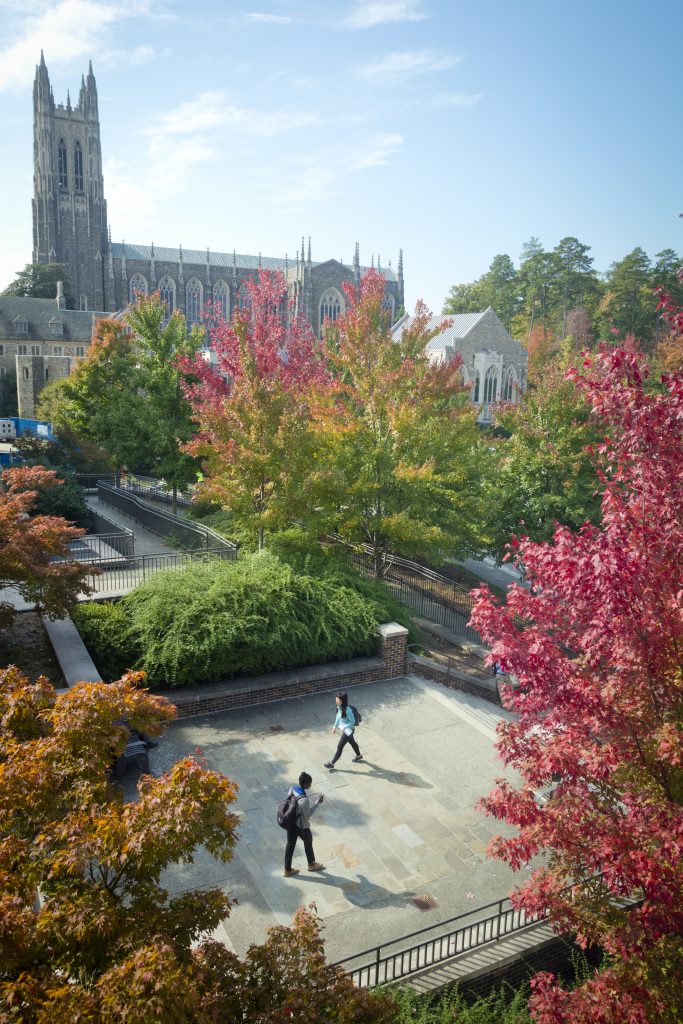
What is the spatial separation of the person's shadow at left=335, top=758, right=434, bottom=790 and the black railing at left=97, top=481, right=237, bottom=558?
282 inches

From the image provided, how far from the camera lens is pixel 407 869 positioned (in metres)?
8.83

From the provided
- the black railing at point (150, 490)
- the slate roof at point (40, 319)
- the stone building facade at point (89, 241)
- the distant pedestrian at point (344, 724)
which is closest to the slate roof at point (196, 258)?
the stone building facade at point (89, 241)

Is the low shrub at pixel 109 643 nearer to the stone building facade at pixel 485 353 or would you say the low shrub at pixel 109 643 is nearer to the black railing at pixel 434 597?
the black railing at pixel 434 597

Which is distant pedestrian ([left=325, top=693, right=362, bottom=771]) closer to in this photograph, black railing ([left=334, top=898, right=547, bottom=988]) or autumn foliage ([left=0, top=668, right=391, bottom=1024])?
black railing ([left=334, top=898, right=547, bottom=988])

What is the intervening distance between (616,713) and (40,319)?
67.5m

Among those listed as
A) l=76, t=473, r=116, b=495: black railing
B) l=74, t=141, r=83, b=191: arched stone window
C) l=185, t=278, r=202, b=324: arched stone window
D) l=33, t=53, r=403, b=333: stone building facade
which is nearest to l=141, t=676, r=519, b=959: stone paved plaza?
l=76, t=473, r=116, b=495: black railing

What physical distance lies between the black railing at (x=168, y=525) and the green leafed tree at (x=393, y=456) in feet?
11.2

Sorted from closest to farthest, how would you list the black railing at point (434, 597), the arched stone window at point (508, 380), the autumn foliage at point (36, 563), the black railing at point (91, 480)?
the autumn foliage at point (36, 563) → the black railing at point (434, 597) → the black railing at point (91, 480) → the arched stone window at point (508, 380)

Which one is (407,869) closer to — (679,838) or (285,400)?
(679,838)

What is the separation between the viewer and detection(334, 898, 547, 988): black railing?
23.4ft

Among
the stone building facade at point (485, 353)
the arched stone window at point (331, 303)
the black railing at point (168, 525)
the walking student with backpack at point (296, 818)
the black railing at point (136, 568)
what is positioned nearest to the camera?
the walking student with backpack at point (296, 818)

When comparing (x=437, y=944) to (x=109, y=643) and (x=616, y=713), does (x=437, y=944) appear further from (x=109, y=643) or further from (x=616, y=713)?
(x=109, y=643)

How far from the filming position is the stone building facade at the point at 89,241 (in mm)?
78625

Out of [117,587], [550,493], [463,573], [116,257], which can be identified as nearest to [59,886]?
[117,587]
